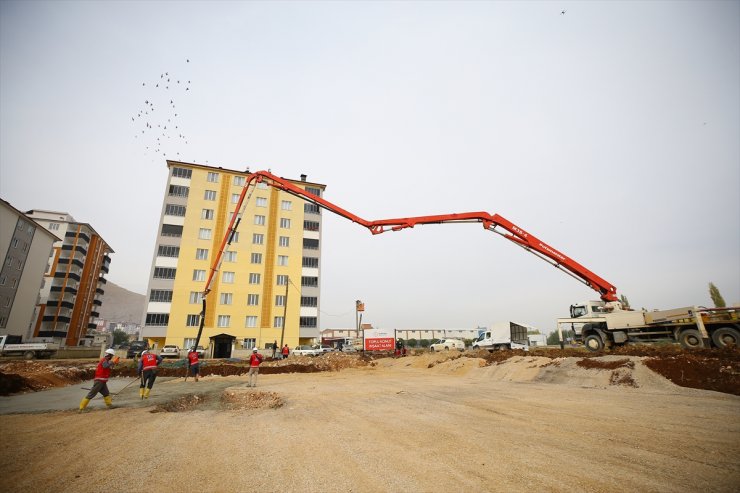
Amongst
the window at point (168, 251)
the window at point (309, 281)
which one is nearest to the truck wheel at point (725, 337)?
the window at point (309, 281)

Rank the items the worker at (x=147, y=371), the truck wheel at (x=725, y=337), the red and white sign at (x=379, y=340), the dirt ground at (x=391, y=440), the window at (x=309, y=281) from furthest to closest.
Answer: the window at (x=309, y=281) → the red and white sign at (x=379, y=340) → the truck wheel at (x=725, y=337) → the worker at (x=147, y=371) → the dirt ground at (x=391, y=440)

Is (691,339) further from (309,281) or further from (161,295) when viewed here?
(161,295)

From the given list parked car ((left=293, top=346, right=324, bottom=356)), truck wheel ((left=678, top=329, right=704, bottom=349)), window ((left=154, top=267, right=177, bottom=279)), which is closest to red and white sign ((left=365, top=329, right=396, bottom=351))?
parked car ((left=293, top=346, right=324, bottom=356))

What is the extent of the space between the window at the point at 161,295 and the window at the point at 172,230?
26.4ft

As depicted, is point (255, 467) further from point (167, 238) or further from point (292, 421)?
point (167, 238)

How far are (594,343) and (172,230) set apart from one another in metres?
51.4

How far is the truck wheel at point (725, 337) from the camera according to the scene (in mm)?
16406

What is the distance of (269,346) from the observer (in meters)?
46.2

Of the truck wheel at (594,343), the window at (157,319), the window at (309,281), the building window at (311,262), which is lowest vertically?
the truck wheel at (594,343)

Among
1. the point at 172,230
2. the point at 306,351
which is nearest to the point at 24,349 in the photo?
the point at 172,230

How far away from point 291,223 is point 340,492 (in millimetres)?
50966

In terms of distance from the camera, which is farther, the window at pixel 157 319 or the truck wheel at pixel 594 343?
the window at pixel 157 319

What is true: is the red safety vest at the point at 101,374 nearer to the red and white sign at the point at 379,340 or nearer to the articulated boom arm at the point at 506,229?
the articulated boom arm at the point at 506,229

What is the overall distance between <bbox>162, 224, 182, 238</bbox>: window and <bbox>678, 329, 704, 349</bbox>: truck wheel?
2141 inches
